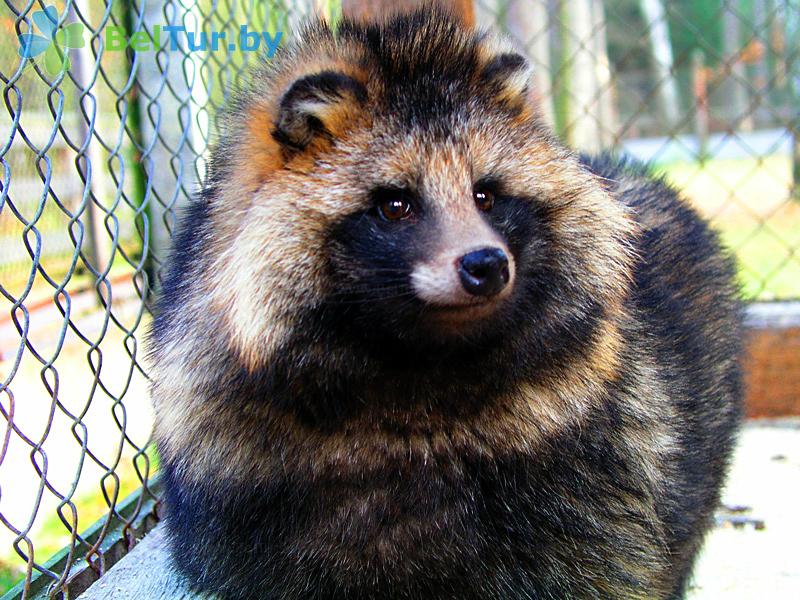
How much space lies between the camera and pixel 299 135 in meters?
2.19

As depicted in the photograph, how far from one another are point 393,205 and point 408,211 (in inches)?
1.5

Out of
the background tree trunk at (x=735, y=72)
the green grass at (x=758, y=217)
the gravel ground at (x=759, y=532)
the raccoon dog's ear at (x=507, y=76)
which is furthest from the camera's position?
the background tree trunk at (x=735, y=72)

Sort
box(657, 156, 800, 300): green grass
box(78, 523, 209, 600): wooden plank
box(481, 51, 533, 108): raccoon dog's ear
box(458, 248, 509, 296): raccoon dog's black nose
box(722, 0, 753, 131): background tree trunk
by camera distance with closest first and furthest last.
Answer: box(458, 248, 509, 296): raccoon dog's black nose → box(481, 51, 533, 108): raccoon dog's ear → box(78, 523, 209, 600): wooden plank → box(657, 156, 800, 300): green grass → box(722, 0, 753, 131): background tree trunk

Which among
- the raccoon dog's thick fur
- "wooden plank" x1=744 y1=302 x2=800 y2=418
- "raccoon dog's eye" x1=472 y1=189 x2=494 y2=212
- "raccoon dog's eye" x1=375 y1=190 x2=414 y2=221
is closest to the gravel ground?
"wooden plank" x1=744 y1=302 x2=800 y2=418

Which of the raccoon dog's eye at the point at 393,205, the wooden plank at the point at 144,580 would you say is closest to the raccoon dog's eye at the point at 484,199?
the raccoon dog's eye at the point at 393,205

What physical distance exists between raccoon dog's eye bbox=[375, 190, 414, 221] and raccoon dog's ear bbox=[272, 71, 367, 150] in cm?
21

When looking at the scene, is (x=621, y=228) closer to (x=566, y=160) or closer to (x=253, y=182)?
(x=566, y=160)

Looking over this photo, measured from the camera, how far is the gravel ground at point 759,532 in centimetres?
297

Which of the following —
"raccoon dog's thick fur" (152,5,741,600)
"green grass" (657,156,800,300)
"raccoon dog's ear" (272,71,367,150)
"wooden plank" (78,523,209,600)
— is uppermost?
"raccoon dog's ear" (272,71,367,150)

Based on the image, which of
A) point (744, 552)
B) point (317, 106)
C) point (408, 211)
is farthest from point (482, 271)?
point (744, 552)

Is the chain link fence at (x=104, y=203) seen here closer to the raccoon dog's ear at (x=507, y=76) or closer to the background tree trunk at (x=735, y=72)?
the raccoon dog's ear at (x=507, y=76)

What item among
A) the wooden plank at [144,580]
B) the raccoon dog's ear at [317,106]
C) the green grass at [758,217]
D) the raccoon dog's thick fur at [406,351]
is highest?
the raccoon dog's ear at [317,106]

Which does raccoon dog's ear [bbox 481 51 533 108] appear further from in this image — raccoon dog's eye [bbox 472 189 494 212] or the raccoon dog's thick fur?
raccoon dog's eye [bbox 472 189 494 212]

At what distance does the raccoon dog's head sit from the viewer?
6.68ft
